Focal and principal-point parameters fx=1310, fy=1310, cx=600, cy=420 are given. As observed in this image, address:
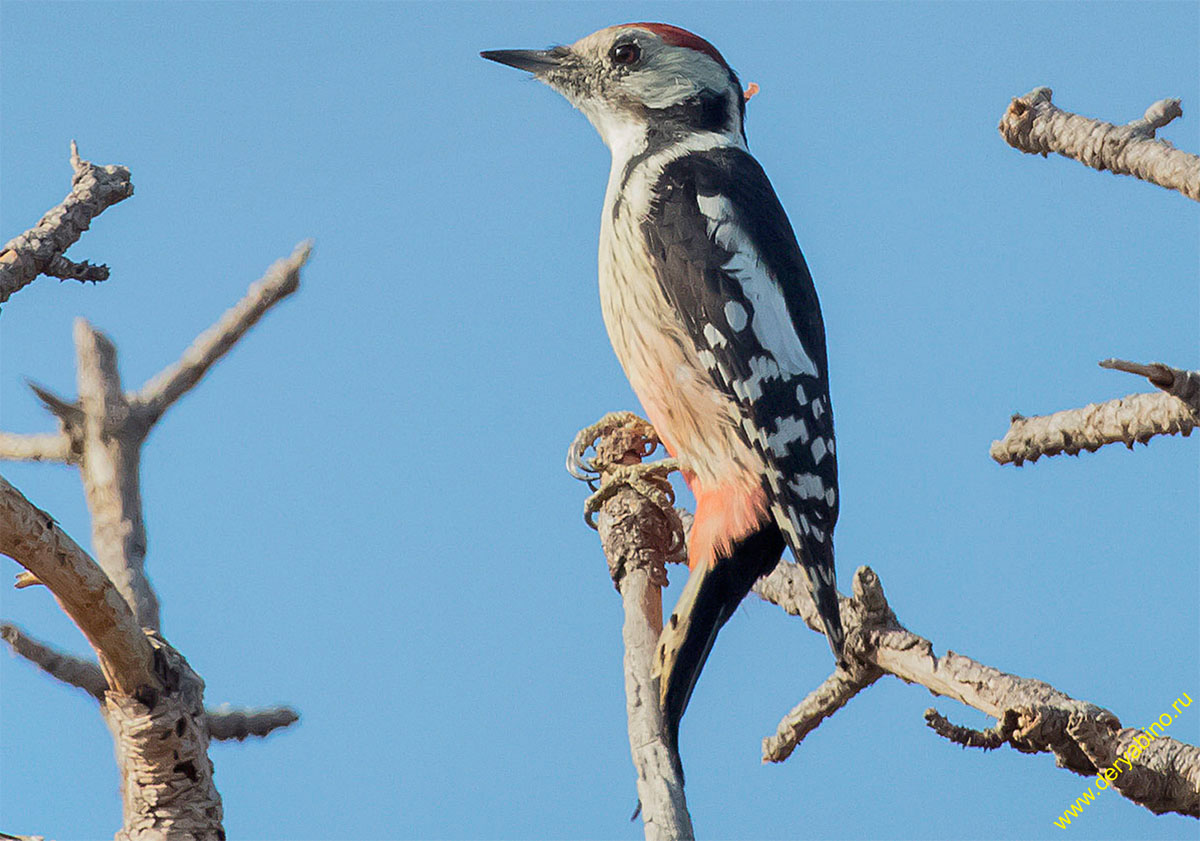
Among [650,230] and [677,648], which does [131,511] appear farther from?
[650,230]

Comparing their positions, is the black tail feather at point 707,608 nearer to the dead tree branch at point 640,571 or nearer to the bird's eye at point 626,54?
the dead tree branch at point 640,571

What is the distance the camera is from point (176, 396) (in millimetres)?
2848

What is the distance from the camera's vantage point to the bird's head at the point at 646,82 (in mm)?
3807

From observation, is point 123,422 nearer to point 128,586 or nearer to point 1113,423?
point 128,586

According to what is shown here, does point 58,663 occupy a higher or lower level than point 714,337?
lower

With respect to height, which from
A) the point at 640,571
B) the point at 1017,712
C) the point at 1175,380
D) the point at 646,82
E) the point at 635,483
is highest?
the point at 646,82

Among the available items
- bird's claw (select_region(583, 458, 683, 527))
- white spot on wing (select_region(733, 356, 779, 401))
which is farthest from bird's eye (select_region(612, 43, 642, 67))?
bird's claw (select_region(583, 458, 683, 527))

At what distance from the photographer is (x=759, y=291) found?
3.50 m

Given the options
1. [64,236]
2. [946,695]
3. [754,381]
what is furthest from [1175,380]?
[64,236]

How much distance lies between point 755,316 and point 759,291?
87 millimetres

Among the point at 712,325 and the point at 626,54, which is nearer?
the point at 712,325

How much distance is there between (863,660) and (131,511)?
170 cm

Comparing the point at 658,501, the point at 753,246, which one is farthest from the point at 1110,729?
the point at 753,246

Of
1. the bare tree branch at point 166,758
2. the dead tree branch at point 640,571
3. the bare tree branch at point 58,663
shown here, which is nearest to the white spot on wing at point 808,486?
the dead tree branch at point 640,571
